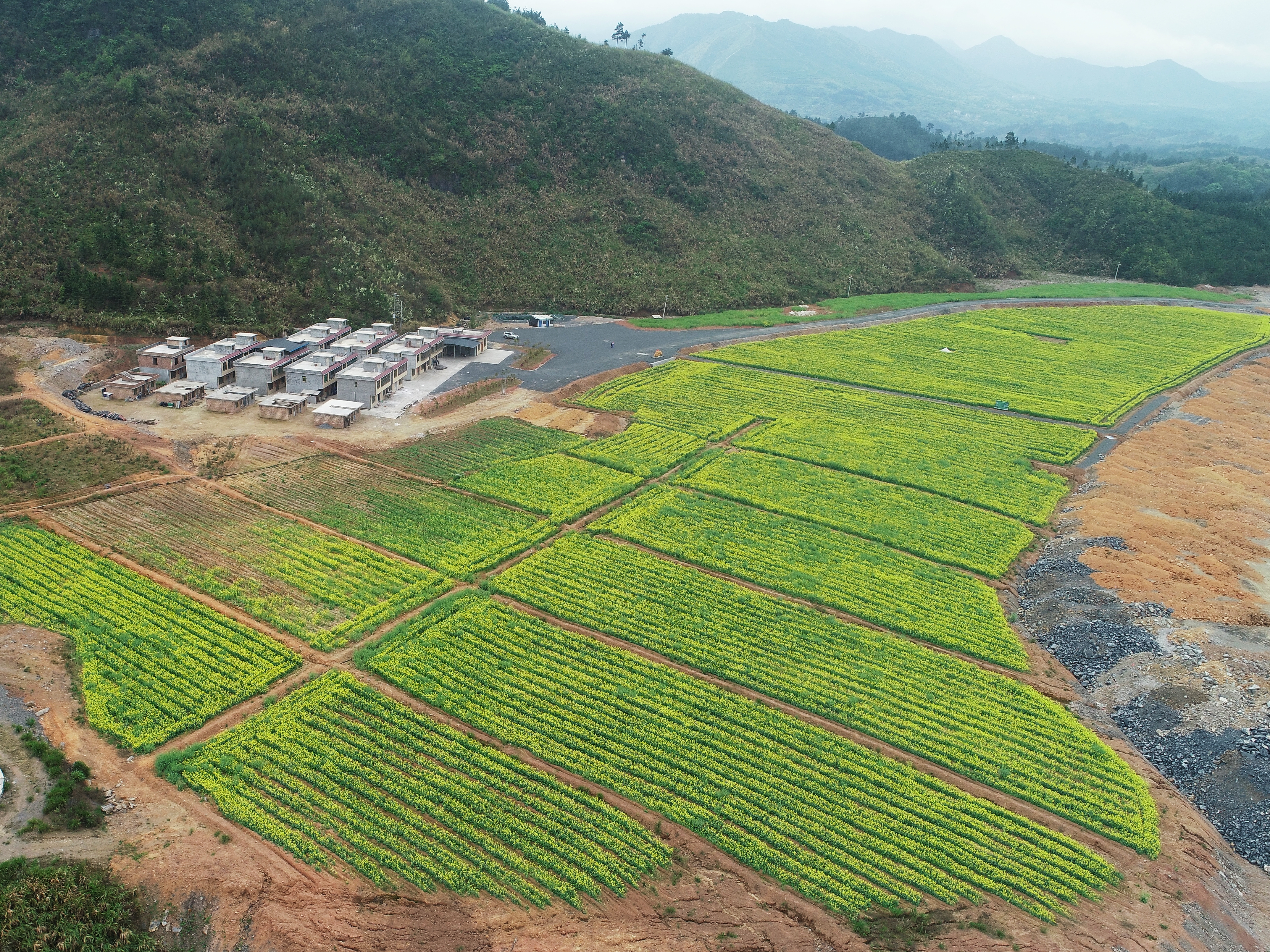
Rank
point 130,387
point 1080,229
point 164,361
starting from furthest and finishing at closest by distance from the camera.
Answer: point 1080,229 < point 164,361 < point 130,387

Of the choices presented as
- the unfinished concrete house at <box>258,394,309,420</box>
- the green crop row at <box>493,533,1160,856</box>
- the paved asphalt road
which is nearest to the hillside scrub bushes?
the green crop row at <box>493,533,1160,856</box>

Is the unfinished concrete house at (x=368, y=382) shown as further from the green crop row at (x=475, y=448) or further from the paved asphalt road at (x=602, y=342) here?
the green crop row at (x=475, y=448)

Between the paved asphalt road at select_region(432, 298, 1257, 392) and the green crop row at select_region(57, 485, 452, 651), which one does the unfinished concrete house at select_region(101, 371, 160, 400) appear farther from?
the paved asphalt road at select_region(432, 298, 1257, 392)

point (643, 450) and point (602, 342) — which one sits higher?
point (602, 342)

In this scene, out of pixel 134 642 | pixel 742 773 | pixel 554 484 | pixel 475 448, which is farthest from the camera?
pixel 475 448

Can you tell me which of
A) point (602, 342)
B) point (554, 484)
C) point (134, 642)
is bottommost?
point (134, 642)

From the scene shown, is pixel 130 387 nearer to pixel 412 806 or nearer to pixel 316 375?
pixel 316 375

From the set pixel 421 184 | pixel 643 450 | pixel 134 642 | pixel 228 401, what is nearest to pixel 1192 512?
pixel 643 450
